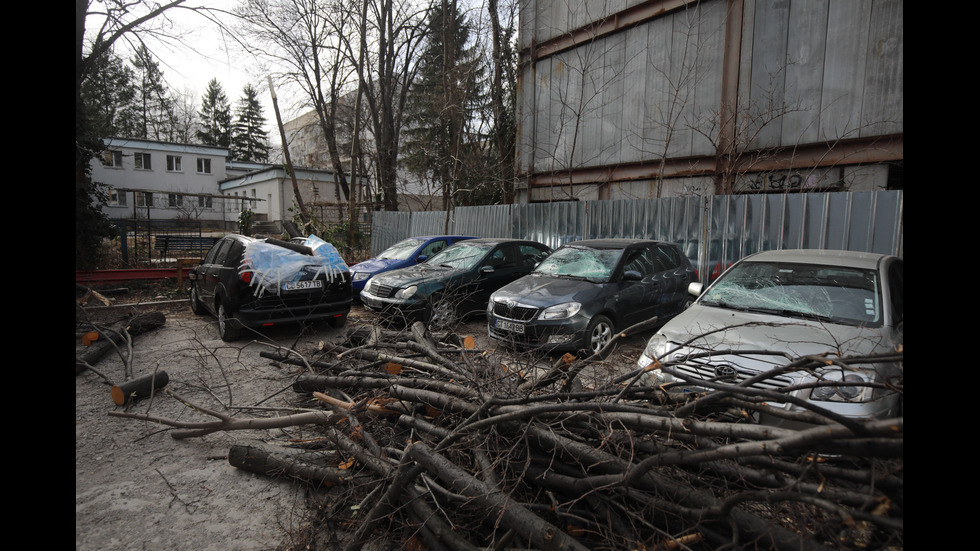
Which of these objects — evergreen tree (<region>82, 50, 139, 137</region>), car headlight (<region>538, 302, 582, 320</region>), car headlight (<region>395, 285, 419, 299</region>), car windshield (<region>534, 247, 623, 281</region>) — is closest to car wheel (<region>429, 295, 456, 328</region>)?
car headlight (<region>395, 285, 419, 299</region>)

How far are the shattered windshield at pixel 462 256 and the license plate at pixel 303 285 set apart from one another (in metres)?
2.38

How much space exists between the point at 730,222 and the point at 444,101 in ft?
39.7

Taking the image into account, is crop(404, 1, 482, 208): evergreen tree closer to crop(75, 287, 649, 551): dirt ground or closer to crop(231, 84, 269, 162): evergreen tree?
crop(75, 287, 649, 551): dirt ground

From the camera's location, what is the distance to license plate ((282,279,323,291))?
7000 mm

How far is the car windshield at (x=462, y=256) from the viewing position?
8.54m

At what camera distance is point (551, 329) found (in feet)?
19.7

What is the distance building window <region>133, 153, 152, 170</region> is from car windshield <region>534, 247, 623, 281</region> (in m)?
41.6

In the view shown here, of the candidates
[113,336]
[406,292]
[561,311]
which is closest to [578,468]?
[561,311]

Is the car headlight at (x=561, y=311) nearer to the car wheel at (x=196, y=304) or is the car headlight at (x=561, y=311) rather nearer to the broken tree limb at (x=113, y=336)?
the broken tree limb at (x=113, y=336)

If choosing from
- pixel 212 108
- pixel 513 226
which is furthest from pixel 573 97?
pixel 212 108

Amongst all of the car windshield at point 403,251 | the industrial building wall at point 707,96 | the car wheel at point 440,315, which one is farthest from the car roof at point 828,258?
the car windshield at point 403,251

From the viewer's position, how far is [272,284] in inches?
270

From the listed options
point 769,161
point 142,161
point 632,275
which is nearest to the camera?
point 632,275

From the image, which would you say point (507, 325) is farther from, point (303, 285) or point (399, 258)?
point (399, 258)
